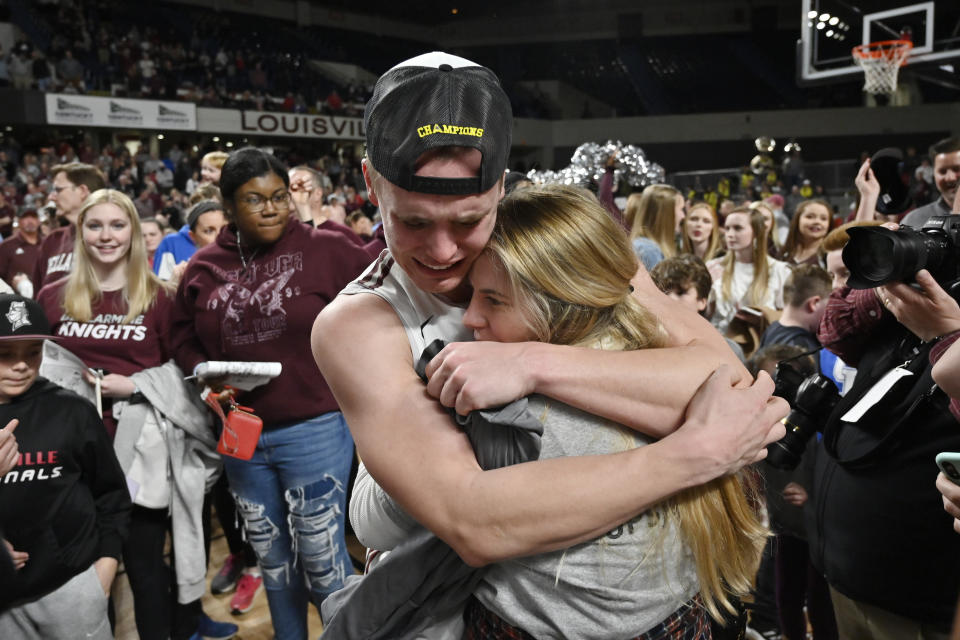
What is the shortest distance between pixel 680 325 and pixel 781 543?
1645 millimetres

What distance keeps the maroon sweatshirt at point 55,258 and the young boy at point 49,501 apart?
3.40 ft

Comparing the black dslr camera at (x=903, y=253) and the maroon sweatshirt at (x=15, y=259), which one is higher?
the black dslr camera at (x=903, y=253)

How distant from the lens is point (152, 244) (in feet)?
15.4

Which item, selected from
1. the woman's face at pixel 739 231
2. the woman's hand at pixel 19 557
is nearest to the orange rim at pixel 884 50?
the woman's face at pixel 739 231

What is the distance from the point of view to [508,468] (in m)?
0.90

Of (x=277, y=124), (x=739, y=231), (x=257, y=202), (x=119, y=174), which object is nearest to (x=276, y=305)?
(x=257, y=202)

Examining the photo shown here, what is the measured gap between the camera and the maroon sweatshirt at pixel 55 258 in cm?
303

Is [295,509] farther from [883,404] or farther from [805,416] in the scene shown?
[883,404]

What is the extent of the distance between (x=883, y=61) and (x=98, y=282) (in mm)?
6442

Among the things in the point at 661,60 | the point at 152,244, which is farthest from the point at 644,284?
the point at 661,60

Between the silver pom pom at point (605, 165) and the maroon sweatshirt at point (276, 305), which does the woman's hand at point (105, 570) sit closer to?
the maroon sweatshirt at point (276, 305)

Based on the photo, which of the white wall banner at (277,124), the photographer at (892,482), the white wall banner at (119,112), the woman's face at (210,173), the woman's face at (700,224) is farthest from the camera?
the white wall banner at (277,124)

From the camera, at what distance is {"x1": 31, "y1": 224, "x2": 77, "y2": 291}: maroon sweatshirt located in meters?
3.03

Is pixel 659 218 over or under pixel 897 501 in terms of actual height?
over
